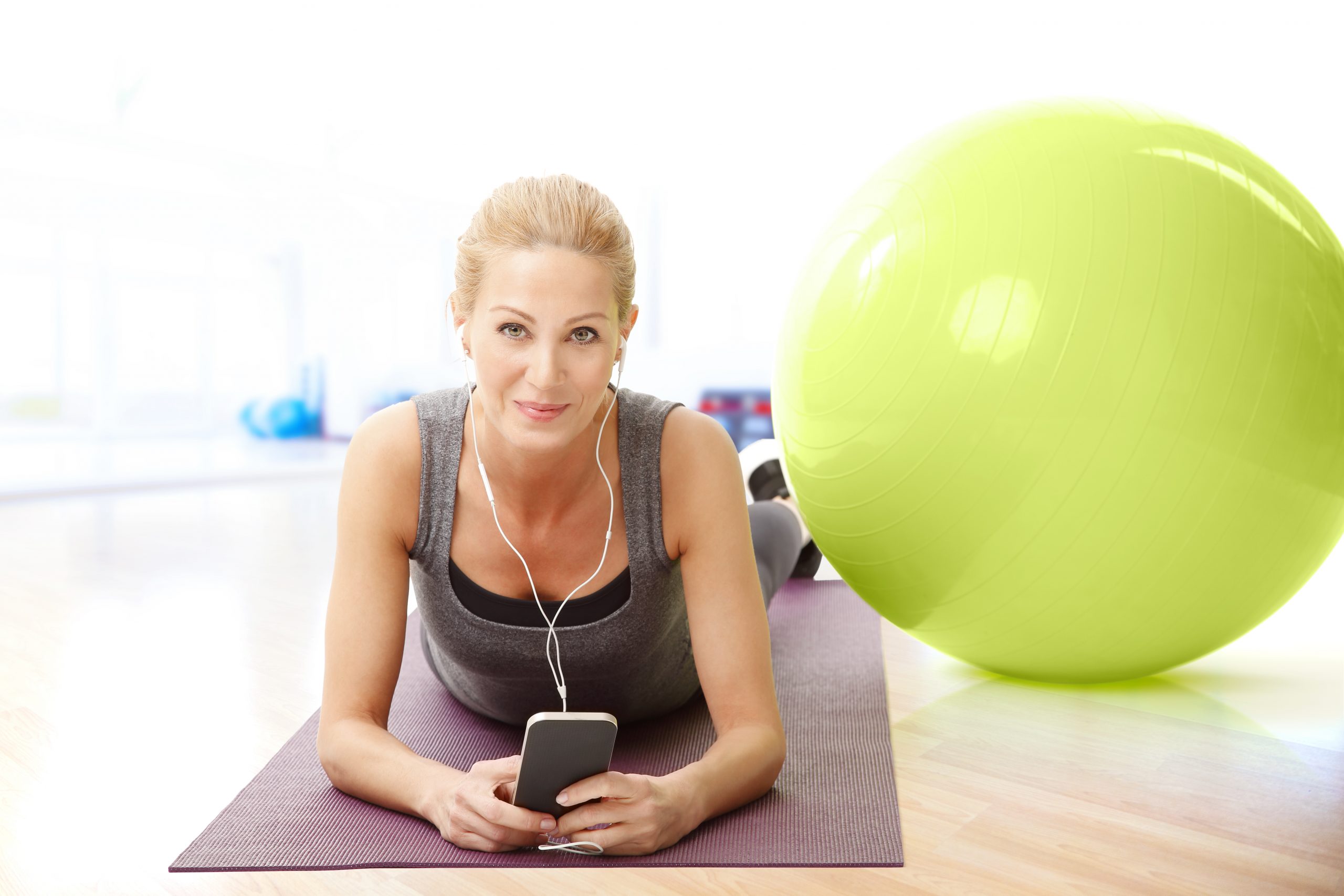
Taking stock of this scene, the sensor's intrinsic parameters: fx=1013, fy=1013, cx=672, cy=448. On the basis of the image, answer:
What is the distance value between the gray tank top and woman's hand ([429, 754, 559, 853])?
0.25 meters

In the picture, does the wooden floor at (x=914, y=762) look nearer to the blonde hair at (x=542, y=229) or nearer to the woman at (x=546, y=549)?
the woman at (x=546, y=549)

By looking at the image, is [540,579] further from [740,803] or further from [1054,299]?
[1054,299]

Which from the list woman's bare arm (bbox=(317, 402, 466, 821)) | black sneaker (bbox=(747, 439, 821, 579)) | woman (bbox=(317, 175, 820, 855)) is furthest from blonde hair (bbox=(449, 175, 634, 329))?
black sneaker (bbox=(747, 439, 821, 579))

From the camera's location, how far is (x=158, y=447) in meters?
6.29

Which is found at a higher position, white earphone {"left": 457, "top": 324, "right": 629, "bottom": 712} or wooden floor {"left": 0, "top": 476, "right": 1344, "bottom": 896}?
white earphone {"left": 457, "top": 324, "right": 629, "bottom": 712}

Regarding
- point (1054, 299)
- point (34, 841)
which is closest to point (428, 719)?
point (34, 841)

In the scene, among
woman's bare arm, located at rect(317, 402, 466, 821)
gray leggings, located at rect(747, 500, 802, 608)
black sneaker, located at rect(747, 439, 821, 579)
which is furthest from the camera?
black sneaker, located at rect(747, 439, 821, 579)

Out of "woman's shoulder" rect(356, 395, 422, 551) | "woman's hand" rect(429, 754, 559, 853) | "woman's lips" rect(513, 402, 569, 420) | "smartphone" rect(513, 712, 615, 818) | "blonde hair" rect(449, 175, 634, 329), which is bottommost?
"woman's hand" rect(429, 754, 559, 853)

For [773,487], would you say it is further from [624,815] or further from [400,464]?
[624,815]

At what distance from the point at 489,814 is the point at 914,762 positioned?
73 centimetres

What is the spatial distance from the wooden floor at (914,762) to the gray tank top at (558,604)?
1.09ft

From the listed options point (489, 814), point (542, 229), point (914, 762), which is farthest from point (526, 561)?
point (914, 762)

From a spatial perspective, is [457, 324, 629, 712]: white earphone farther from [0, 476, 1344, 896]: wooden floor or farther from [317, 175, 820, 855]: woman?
[0, 476, 1344, 896]: wooden floor

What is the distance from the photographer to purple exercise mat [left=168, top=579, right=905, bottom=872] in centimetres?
123
